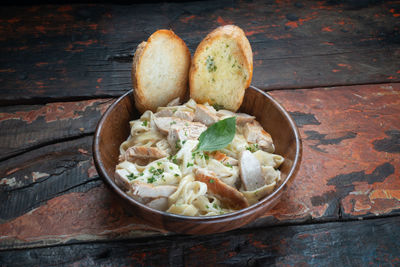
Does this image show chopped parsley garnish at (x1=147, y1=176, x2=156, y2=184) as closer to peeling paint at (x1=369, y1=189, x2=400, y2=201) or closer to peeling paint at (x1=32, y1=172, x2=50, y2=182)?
peeling paint at (x1=32, y1=172, x2=50, y2=182)

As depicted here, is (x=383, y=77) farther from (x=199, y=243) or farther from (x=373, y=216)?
(x=199, y=243)

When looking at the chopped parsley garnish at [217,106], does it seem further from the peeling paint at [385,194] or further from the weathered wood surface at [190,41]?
the peeling paint at [385,194]

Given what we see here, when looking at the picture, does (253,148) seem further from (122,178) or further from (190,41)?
(190,41)

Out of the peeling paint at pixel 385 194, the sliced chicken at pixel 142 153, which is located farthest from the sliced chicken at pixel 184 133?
the peeling paint at pixel 385 194

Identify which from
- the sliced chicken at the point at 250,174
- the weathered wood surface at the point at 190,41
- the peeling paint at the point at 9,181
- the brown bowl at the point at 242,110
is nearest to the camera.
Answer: the brown bowl at the point at 242,110

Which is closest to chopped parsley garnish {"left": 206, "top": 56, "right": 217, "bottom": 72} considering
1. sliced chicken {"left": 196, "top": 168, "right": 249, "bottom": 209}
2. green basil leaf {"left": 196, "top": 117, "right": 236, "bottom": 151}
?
green basil leaf {"left": 196, "top": 117, "right": 236, "bottom": 151}

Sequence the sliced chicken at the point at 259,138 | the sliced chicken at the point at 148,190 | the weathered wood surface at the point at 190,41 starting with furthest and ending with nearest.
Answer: the weathered wood surface at the point at 190,41 → the sliced chicken at the point at 259,138 → the sliced chicken at the point at 148,190
